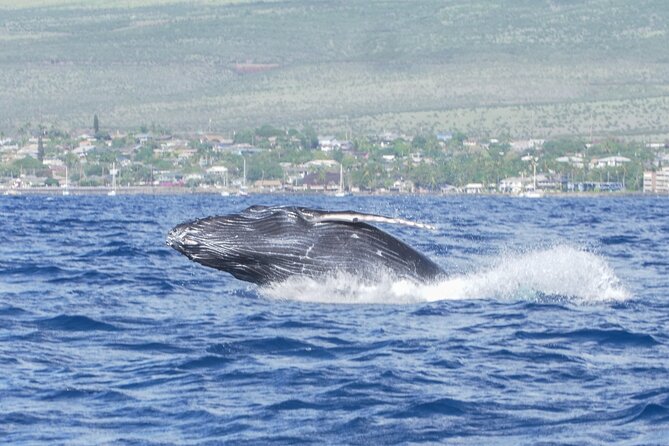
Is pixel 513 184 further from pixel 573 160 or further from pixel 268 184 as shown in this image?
pixel 268 184

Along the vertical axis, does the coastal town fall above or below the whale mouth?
below

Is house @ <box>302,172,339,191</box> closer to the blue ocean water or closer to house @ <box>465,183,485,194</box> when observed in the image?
house @ <box>465,183,485,194</box>

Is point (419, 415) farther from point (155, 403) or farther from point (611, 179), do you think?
point (611, 179)

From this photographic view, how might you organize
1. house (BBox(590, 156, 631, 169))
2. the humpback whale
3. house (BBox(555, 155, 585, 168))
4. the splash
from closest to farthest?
the humpback whale → the splash → house (BBox(590, 156, 631, 169)) → house (BBox(555, 155, 585, 168))

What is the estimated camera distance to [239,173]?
175625 mm

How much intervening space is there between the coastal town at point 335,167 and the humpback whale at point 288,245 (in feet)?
418

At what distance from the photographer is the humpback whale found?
13711 millimetres

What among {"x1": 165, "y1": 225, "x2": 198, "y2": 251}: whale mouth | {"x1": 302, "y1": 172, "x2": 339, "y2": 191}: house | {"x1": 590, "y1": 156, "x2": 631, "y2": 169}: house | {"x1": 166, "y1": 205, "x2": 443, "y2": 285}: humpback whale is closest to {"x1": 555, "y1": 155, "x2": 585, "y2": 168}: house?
{"x1": 590, "y1": 156, "x2": 631, "y2": 169}: house

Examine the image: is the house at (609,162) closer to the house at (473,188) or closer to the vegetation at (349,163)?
the vegetation at (349,163)

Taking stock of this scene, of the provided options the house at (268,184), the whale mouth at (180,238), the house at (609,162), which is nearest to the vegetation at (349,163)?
the house at (609,162)

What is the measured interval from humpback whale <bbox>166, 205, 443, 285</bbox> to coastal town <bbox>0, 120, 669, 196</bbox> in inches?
5017

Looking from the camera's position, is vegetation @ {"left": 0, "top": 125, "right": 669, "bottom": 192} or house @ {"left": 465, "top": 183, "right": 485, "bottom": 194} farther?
vegetation @ {"left": 0, "top": 125, "right": 669, "bottom": 192}

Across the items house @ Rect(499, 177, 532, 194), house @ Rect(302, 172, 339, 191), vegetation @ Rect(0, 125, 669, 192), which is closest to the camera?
house @ Rect(499, 177, 532, 194)

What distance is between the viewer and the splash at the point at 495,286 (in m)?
14.9
